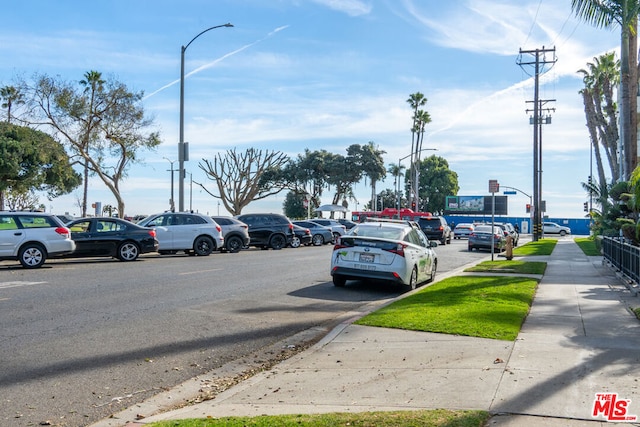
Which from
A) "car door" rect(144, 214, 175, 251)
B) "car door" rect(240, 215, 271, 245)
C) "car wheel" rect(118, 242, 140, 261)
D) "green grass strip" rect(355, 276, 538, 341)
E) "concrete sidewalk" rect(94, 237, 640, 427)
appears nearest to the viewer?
"concrete sidewalk" rect(94, 237, 640, 427)

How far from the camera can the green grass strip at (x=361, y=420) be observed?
4.83 metres

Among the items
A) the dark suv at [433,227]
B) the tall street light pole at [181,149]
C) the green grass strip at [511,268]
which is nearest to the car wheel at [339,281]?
the green grass strip at [511,268]

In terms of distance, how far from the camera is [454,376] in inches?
254

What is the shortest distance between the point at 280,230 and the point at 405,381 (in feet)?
85.0

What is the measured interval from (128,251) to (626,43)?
56.8 feet

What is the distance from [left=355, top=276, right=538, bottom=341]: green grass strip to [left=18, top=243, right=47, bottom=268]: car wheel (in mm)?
10895

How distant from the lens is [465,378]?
6340 millimetres

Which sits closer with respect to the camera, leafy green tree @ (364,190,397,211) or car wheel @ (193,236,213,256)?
car wheel @ (193,236,213,256)

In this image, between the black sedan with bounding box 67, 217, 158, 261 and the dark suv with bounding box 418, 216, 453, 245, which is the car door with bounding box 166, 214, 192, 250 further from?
the dark suv with bounding box 418, 216, 453, 245

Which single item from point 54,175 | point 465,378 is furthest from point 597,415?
point 54,175

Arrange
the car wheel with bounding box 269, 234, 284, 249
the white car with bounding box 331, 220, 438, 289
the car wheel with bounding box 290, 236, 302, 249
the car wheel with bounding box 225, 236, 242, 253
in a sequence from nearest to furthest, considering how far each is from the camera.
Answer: the white car with bounding box 331, 220, 438, 289 → the car wheel with bounding box 225, 236, 242, 253 → the car wheel with bounding box 269, 234, 284, 249 → the car wheel with bounding box 290, 236, 302, 249

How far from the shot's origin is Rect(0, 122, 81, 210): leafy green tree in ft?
120

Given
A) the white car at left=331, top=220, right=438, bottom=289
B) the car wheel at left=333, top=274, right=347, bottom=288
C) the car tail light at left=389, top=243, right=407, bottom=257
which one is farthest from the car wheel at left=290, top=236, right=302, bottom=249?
the car tail light at left=389, top=243, right=407, bottom=257

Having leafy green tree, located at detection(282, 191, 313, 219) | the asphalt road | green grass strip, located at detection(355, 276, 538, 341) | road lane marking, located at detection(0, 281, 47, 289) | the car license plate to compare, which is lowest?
the asphalt road
